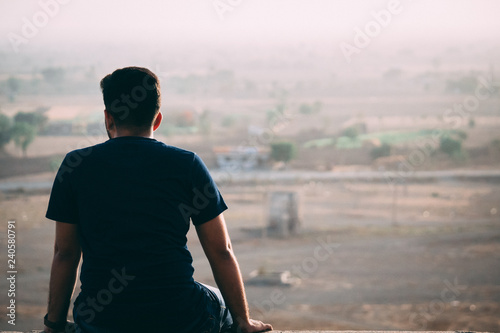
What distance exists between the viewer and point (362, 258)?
26422mm

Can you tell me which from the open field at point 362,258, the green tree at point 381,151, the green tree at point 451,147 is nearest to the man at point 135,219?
the open field at point 362,258

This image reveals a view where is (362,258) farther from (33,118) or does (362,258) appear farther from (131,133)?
(33,118)

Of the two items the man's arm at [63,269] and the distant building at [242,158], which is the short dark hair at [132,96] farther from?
the distant building at [242,158]

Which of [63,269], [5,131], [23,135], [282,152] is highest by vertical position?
[5,131]

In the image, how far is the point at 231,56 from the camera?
89312 millimetres

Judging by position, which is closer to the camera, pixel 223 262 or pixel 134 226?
pixel 134 226

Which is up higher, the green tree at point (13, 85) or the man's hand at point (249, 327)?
the green tree at point (13, 85)

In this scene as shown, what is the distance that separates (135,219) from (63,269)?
390mm

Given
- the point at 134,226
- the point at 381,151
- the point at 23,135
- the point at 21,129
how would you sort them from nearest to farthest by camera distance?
the point at 134,226 → the point at 23,135 → the point at 21,129 → the point at 381,151

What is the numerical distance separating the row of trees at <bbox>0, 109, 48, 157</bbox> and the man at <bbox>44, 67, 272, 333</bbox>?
54.9 meters

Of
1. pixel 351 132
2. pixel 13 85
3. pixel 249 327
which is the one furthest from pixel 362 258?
pixel 13 85

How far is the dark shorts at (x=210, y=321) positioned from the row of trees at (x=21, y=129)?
2159 inches

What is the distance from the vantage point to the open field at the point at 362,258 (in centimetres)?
1920

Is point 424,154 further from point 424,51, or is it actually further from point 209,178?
point 209,178
